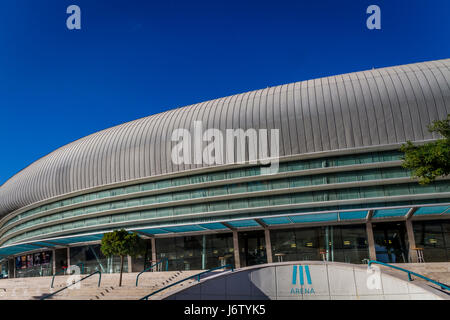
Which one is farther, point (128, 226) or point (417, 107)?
point (128, 226)

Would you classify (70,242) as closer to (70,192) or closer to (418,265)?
(70,192)

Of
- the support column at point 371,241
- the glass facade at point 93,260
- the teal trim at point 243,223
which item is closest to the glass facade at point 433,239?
the support column at point 371,241

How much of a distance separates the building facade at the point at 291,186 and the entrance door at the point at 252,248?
0.09 metres

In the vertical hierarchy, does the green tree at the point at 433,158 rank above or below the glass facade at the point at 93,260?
above

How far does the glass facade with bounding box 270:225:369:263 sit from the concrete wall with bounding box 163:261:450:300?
51.7 ft

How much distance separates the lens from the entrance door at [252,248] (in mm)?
31703

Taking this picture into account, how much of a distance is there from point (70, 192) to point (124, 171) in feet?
26.4

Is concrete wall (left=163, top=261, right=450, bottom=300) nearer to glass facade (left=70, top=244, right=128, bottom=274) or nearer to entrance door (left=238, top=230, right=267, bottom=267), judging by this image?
entrance door (left=238, top=230, right=267, bottom=267)

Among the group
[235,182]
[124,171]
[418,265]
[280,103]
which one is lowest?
[418,265]

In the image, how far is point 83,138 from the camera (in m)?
45.2

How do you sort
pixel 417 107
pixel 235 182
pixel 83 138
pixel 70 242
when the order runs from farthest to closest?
pixel 83 138, pixel 70 242, pixel 235 182, pixel 417 107

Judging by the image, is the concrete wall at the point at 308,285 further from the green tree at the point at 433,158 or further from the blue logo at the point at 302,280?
the green tree at the point at 433,158
